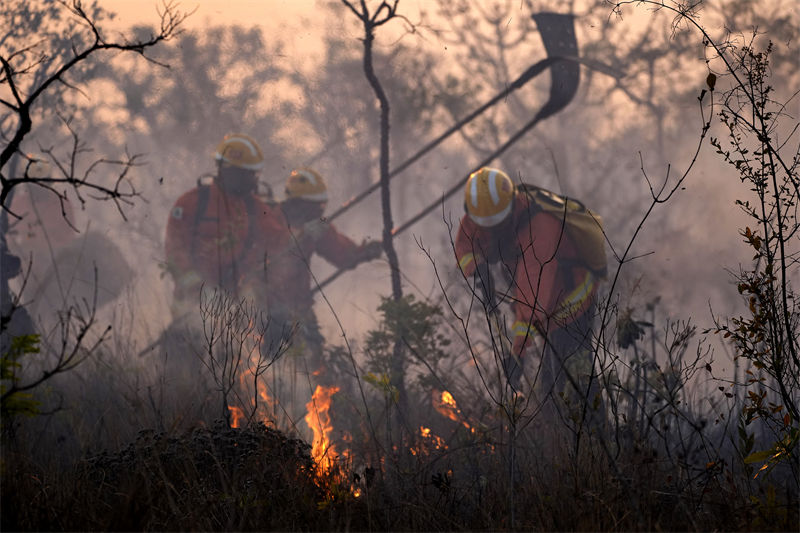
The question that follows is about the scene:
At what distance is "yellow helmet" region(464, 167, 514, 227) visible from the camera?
5.80 metres

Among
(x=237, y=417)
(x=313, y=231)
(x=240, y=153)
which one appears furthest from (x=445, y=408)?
(x=240, y=153)

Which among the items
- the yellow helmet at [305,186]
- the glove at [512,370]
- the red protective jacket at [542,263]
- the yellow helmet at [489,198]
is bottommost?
the glove at [512,370]

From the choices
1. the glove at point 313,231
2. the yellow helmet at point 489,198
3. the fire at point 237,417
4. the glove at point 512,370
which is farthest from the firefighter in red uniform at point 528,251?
the glove at point 313,231

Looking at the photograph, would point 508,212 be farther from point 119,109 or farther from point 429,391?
point 119,109

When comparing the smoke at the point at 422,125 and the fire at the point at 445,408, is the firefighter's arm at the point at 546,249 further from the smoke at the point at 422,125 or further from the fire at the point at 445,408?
the smoke at the point at 422,125

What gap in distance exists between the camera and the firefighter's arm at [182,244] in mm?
7773

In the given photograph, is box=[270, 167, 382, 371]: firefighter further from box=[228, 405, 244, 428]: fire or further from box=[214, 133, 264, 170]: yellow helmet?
box=[228, 405, 244, 428]: fire

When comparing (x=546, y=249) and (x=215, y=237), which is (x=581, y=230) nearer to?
(x=546, y=249)

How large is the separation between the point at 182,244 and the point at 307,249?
125 cm

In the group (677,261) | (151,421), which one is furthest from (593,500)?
(677,261)

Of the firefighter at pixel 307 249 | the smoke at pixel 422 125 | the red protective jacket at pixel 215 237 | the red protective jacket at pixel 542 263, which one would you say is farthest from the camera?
the smoke at pixel 422 125

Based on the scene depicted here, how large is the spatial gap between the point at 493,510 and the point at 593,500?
0.55 meters

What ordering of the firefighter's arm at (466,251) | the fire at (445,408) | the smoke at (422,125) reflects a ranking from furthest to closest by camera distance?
the smoke at (422,125)
the firefighter's arm at (466,251)
the fire at (445,408)

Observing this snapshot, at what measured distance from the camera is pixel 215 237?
7742mm
